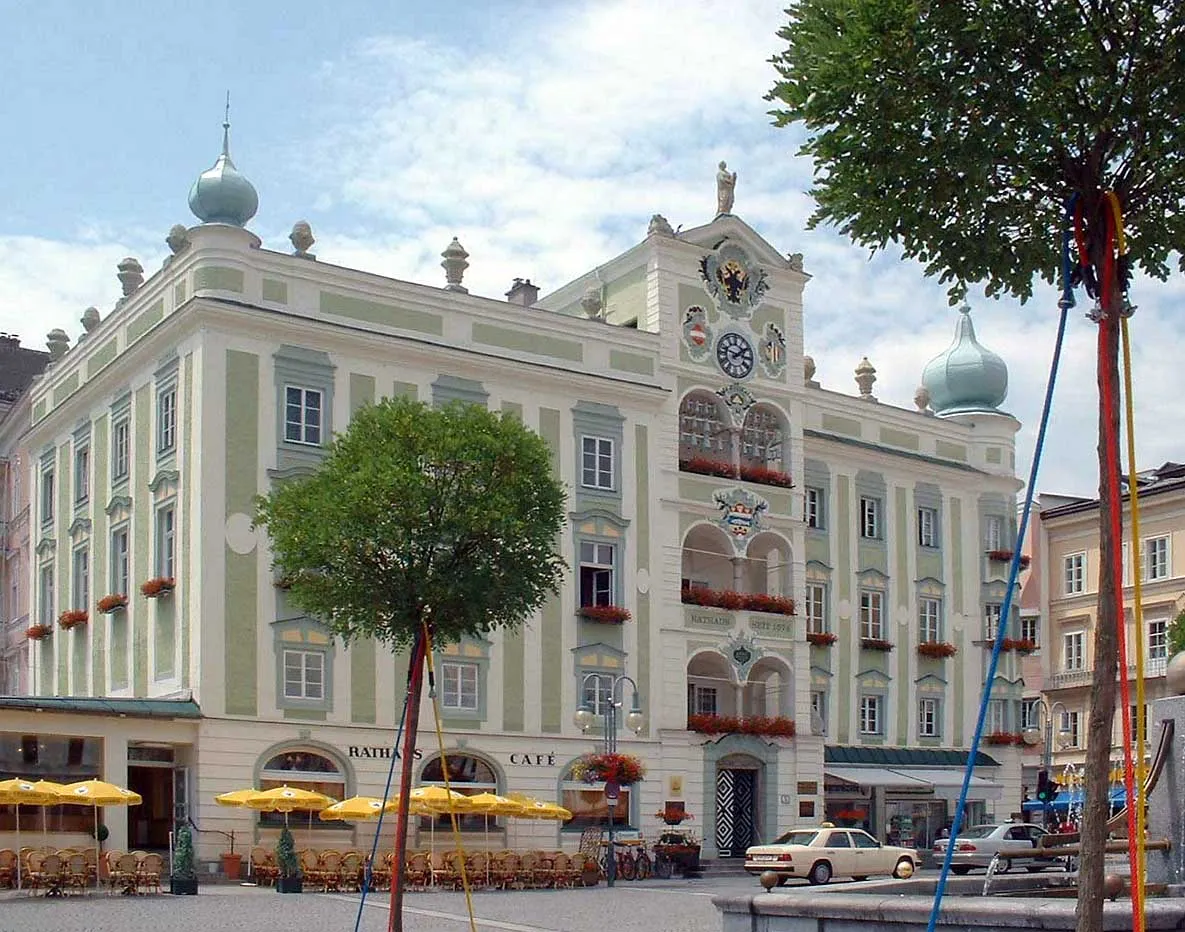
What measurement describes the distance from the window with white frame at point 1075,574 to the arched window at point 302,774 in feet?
129

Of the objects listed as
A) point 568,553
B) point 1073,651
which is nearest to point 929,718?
point 1073,651

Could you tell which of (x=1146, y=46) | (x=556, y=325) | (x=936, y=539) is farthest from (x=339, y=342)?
(x=1146, y=46)

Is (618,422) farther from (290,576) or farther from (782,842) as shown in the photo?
(290,576)

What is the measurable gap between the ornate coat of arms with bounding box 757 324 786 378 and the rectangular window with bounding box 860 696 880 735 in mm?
10883

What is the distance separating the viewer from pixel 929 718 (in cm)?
5978

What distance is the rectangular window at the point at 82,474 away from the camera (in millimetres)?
51562

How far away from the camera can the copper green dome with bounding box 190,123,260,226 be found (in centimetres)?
4525

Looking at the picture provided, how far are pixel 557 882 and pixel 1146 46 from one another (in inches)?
1318

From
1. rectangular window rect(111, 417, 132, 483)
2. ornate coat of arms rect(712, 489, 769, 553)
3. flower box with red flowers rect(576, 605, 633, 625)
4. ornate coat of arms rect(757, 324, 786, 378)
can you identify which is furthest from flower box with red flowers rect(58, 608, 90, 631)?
ornate coat of arms rect(757, 324, 786, 378)

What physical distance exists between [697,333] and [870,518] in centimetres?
1018

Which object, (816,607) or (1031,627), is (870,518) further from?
(1031,627)

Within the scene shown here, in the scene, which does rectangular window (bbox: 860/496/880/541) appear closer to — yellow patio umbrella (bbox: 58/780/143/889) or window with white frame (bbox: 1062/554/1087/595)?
window with white frame (bbox: 1062/554/1087/595)

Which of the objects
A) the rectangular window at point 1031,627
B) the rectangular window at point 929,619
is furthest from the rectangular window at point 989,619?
the rectangular window at point 1031,627

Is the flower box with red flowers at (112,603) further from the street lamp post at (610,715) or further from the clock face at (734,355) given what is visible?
the clock face at (734,355)
